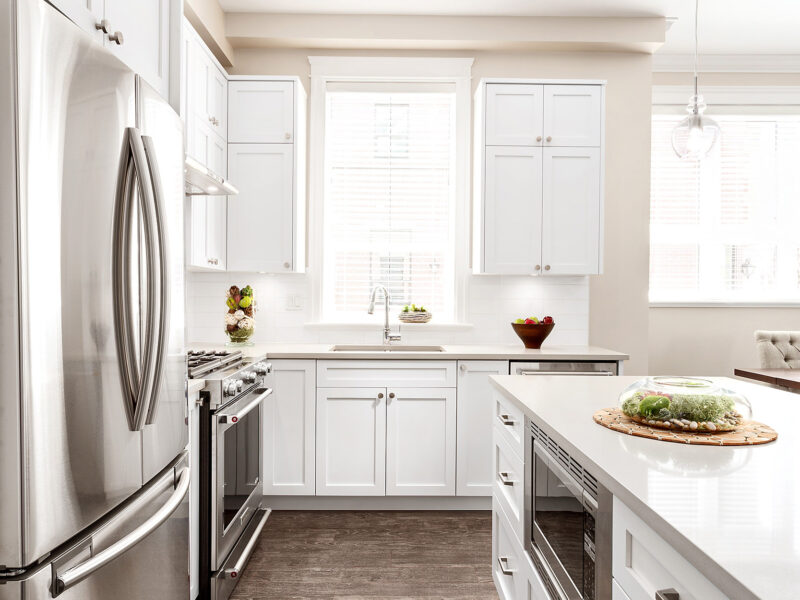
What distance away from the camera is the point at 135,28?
170 cm

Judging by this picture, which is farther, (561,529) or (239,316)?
(239,316)

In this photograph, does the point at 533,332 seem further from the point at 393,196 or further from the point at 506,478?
the point at 506,478

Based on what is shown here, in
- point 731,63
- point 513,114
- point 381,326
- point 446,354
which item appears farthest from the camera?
point 731,63

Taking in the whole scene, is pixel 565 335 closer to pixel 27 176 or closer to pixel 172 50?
pixel 172 50

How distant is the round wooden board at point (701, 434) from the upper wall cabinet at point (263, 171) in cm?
249

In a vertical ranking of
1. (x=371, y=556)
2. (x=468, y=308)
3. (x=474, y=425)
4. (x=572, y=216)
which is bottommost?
(x=371, y=556)

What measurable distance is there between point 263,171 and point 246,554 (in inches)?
87.0

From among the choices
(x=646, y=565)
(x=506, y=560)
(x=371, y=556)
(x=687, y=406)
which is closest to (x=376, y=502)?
(x=371, y=556)

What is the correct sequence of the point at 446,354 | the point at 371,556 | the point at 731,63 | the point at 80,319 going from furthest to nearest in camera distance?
the point at 731,63, the point at 446,354, the point at 371,556, the point at 80,319

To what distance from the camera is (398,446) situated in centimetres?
324

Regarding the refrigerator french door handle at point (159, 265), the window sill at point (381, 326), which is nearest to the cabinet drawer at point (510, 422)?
the refrigerator french door handle at point (159, 265)

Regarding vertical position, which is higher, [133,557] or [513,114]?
[513,114]

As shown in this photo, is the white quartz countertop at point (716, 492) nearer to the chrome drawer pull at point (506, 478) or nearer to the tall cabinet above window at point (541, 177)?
the chrome drawer pull at point (506, 478)

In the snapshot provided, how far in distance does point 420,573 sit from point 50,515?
1.89 metres
